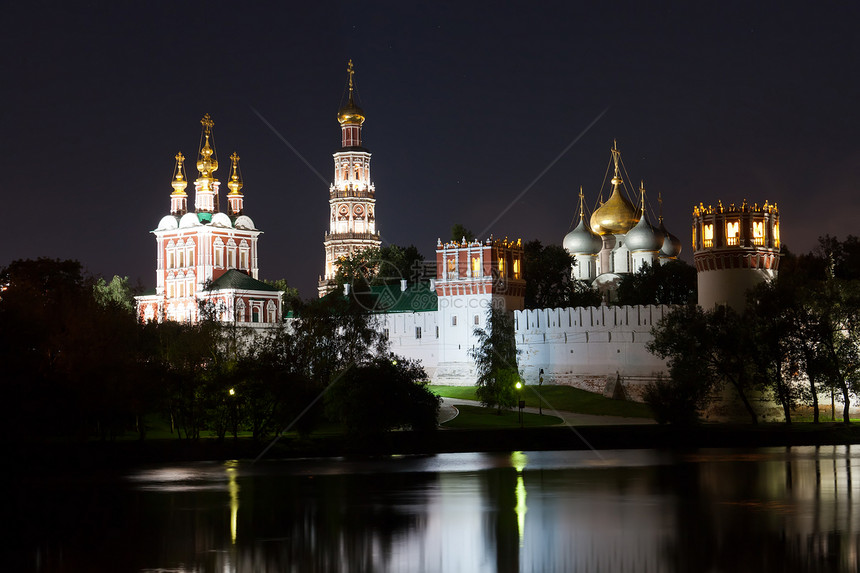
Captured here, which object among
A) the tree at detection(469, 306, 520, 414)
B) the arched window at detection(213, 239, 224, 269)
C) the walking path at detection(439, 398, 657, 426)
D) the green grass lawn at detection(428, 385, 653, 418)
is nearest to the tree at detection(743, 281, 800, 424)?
the walking path at detection(439, 398, 657, 426)

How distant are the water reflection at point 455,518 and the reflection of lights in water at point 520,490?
0.06 m

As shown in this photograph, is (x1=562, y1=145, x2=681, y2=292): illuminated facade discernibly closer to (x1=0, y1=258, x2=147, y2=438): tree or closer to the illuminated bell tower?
the illuminated bell tower

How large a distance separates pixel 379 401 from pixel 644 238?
36.6 metres

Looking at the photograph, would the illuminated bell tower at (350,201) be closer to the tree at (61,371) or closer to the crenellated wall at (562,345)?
the crenellated wall at (562,345)

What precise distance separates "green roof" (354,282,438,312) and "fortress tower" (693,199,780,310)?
21371 millimetres

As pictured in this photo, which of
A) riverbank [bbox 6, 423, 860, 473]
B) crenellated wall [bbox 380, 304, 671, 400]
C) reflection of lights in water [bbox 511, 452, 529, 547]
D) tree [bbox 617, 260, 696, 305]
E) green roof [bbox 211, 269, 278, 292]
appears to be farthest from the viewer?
green roof [bbox 211, 269, 278, 292]

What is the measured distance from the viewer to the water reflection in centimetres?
1711

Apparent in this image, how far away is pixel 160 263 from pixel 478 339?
3402cm

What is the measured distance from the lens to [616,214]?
73.8 meters

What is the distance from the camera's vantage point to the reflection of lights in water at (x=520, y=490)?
66.9 feet

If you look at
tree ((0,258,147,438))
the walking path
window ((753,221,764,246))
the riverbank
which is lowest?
the riverbank

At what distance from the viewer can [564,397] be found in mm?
53469

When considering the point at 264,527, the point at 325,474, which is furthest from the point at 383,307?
the point at 264,527

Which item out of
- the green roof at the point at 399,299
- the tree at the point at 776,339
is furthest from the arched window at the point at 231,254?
the tree at the point at 776,339
